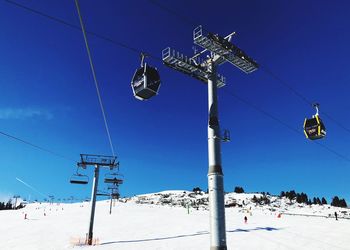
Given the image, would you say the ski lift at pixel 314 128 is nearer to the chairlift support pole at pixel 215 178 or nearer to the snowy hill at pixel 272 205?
the chairlift support pole at pixel 215 178

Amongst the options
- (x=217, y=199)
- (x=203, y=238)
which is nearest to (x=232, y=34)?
(x=217, y=199)

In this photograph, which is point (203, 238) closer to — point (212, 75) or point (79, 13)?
point (212, 75)

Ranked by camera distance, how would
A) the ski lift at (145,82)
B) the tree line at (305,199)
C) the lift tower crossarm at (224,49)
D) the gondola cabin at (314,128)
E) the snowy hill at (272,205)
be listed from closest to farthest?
the ski lift at (145,82) → the lift tower crossarm at (224,49) → the gondola cabin at (314,128) → the snowy hill at (272,205) → the tree line at (305,199)

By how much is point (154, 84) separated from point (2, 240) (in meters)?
26.5

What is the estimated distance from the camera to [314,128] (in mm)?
17984

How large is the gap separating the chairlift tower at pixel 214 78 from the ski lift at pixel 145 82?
1976 millimetres

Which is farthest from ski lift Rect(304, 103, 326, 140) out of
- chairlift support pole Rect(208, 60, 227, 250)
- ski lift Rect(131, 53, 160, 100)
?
ski lift Rect(131, 53, 160, 100)

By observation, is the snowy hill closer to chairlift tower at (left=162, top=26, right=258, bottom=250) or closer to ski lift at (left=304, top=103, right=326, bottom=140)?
ski lift at (left=304, top=103, right=326, bottom=140)

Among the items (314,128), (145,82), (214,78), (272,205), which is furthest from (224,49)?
(272,205)

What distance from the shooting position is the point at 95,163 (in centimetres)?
2986

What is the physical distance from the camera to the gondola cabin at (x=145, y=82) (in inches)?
401

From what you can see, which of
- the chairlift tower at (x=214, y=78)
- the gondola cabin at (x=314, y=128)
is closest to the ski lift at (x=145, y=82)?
the chairlift tower at (x=214, y=78)

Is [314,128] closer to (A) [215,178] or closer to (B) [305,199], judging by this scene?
(A) [215,178]

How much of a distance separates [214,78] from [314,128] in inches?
362
